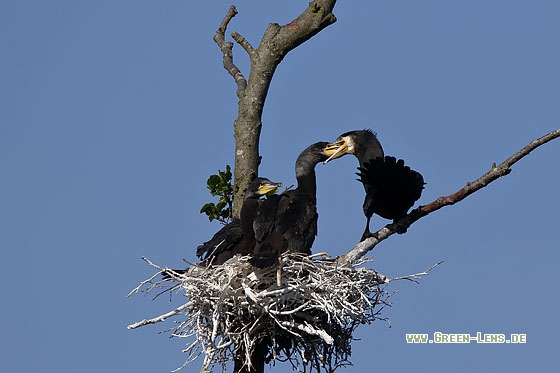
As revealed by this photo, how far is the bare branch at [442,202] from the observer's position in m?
8.05

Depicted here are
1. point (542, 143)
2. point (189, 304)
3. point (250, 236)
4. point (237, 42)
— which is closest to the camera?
point (542, 143)

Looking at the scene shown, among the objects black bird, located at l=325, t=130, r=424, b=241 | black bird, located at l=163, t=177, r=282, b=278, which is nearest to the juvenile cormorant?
black bird, located at l=163, t=177, r=282, b=278

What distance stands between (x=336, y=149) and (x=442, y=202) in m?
1.99

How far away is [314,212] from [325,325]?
3.53ft

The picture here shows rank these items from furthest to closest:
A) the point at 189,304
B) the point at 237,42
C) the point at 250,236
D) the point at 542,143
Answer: the point at 237,42, the point at 250,236, the point at 189,304, the point at 542,143

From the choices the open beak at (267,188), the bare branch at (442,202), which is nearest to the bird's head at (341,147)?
the open beak at (267,188)

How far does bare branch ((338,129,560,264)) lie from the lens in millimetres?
8053

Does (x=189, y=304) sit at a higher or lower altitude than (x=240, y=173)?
lower

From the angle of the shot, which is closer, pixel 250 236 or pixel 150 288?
pixel 150 288

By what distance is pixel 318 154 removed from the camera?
10.4m

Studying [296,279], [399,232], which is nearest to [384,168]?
[399,232]

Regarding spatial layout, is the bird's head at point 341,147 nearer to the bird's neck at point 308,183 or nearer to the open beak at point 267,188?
the bird's neck at point 308,183

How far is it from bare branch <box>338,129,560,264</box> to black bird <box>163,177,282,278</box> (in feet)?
3.01

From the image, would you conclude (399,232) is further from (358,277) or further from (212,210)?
(212,210)
